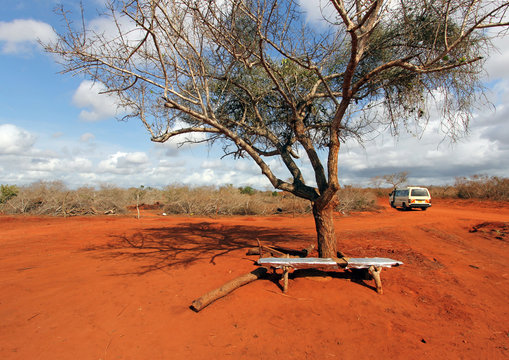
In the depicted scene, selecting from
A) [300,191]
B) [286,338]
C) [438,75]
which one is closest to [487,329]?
[286,338]

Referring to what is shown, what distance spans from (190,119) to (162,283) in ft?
15.7

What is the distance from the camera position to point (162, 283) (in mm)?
5785

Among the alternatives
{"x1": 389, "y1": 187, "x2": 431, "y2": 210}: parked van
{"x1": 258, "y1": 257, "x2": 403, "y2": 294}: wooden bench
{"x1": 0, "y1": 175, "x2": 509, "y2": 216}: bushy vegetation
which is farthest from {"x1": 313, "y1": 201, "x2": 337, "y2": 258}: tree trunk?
{"x1": 389, "y1": 187, "x2": 431, "y2": 210}: parked van

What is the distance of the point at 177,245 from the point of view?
9.48 m

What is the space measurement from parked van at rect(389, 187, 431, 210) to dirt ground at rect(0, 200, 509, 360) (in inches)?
619

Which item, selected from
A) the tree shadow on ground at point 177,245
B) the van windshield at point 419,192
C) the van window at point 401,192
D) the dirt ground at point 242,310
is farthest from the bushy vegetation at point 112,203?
the dirt ground at point 242,310

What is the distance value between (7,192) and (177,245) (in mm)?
22182

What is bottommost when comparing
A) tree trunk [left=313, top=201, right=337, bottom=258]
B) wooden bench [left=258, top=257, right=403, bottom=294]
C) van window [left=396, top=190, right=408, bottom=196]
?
wooden bench [left=258, top=257, right=403, bottom=294]

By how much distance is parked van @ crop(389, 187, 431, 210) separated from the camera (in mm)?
22641

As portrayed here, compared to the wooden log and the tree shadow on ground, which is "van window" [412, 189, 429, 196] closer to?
the tree shadow on ground

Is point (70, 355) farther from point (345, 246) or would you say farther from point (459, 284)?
point (345, 246)

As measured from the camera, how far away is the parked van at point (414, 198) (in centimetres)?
2264

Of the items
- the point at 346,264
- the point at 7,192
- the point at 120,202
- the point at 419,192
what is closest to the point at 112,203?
the point at 120,202

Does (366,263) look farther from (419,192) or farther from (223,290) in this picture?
(419,192)
